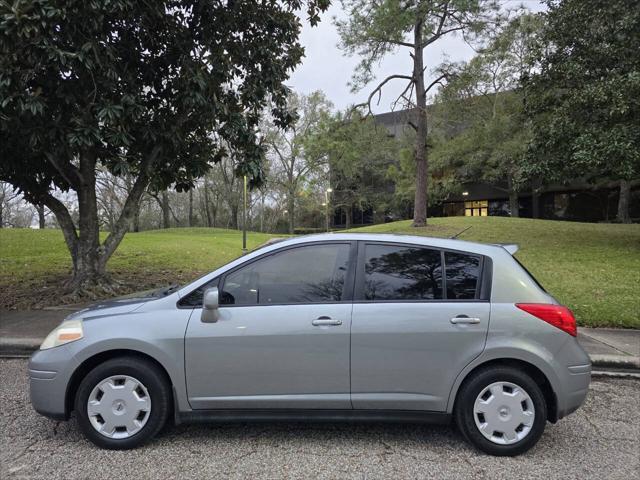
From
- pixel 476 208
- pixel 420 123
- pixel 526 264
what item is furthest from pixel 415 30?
pixel 476 208


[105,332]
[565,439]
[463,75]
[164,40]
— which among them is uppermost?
[463,75]

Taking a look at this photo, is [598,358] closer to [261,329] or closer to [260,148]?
[261,329]

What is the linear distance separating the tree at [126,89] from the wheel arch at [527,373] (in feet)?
17.2

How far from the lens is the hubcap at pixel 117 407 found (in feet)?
10.1

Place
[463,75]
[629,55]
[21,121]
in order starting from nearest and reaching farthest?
[21,121]
[629,55]
[463,75]

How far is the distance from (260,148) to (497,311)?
578 cm

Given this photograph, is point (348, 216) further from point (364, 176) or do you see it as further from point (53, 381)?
point (53, 381)

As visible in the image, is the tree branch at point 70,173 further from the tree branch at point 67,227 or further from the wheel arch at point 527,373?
the wheel arch at point 527,373

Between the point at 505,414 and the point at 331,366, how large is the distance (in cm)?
130

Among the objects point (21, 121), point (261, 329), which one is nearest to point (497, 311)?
point (261, 329)

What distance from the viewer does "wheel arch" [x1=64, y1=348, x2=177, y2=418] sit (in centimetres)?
312

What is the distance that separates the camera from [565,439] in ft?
10.8

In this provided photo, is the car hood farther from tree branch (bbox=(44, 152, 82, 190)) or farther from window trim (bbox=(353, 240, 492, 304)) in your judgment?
tree branch (bbox=(44, 152, 82, 190))

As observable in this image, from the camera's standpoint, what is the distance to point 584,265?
34.7ft
